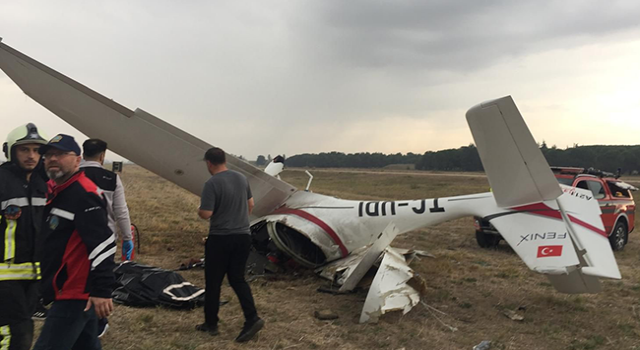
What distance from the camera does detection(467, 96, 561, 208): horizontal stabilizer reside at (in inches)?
182

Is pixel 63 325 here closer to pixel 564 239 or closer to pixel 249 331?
pixel 249 331

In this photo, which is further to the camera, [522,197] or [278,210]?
[278,210]

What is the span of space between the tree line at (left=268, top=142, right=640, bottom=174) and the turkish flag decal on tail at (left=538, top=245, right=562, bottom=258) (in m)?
30.7

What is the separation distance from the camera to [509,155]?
4938mm

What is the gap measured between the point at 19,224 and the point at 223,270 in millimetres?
1971

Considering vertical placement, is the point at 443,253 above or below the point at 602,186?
below

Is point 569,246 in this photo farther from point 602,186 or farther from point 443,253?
point 602,186

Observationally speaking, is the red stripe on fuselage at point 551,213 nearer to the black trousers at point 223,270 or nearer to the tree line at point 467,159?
the black trousers at point 223,270

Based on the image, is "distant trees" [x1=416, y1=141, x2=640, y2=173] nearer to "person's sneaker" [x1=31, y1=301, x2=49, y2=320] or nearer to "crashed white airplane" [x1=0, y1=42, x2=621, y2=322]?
"crashed white airplane" [x1=0, y1=42, x2=621, y2=322]

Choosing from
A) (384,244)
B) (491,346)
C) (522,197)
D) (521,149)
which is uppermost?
(521,149)

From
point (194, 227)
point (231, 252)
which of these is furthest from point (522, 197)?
point (194, 227)

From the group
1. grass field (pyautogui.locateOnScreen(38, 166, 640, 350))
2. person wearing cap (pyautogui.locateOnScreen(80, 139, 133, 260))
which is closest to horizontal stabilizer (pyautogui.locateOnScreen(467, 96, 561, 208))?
grass field (pyautogui.locateOnScreen(38, 166, 640, 350))

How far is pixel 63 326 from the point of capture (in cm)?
238

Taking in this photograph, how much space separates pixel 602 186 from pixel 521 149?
752cm
